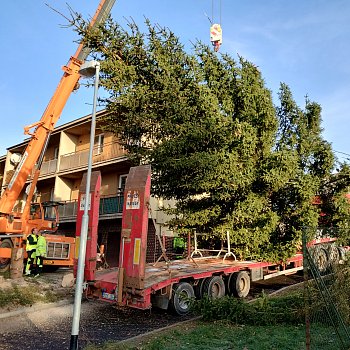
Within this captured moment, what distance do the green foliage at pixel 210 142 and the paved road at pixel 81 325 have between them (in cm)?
467

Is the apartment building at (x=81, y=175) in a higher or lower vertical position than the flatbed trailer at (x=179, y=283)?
higher

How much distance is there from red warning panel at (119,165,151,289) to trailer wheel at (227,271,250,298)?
449cm

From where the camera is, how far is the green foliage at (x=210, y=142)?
13211 millimetres

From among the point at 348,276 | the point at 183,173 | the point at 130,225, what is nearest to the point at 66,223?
the point at 183,173

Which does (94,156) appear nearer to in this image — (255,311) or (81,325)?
(81,325)

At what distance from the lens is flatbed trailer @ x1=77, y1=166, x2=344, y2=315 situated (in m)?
8.73

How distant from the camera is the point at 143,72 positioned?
1424 cm

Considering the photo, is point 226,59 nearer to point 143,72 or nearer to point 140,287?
point 143,72

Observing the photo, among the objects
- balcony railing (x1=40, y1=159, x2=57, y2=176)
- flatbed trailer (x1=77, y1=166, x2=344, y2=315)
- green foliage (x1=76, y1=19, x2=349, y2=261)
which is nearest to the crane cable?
green foliage (x1=76, y1=19, x2=349, y2=261)

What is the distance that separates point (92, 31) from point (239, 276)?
31.8 ft

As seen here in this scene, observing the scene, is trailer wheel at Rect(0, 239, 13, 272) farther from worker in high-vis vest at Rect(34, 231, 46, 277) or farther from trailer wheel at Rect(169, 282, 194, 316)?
trailer wheel at Rect(169, 282, 194, 316)

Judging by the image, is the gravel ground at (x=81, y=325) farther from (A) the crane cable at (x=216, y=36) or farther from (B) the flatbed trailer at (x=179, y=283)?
(A) the crane cable at (x=216, y=36)

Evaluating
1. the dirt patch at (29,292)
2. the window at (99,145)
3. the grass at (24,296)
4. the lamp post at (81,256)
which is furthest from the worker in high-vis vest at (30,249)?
the window at (99,145)

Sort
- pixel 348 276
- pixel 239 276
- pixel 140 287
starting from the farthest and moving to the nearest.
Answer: pixel 239 276 < pixel 140 287 < pixel 348 276
